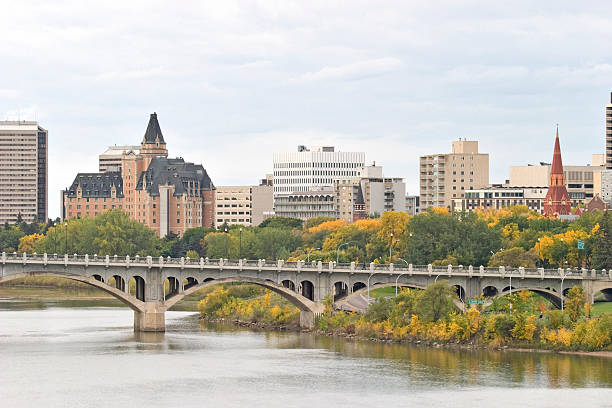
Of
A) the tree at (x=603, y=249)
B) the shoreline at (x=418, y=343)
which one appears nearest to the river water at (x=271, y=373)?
the shoreline at (x=418, y=343)

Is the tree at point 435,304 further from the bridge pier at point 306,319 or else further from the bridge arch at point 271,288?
the bridge pier at point 306,319

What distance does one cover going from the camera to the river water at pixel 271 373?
99.9 m

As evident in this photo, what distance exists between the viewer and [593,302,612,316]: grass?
5325 inches

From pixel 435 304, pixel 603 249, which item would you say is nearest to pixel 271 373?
pixel 435 304

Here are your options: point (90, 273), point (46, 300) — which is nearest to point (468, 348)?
point (90, 273)

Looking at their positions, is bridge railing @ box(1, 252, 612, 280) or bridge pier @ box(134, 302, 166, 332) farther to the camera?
bridge pier @ box(134, 302, 166, 332)

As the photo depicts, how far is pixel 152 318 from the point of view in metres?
147

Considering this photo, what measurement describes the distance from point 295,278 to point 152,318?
51.6ft

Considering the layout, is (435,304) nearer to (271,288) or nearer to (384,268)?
(384,268)

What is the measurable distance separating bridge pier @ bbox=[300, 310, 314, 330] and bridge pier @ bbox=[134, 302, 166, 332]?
48.8ft

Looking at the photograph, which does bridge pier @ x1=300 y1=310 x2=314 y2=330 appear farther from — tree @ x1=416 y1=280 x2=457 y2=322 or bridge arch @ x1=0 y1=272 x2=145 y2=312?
bridge arch @ x1=0 y1=272 x2=145 y2=312

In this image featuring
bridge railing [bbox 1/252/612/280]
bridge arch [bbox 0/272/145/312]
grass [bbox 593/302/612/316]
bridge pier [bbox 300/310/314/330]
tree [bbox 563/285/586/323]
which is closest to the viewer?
tree [bbox 563/285/586/323]

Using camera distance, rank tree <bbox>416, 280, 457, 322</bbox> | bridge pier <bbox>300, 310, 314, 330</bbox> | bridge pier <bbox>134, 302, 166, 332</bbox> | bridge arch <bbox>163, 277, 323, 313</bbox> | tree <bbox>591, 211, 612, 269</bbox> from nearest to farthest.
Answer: tree <bbox>416, 280, 457, 322</bbox> → bridge arch <bbox>163, 277, 323, 313</bbox> → bridge pier <bbox>134, 302, 166, 332</bbox> → bridge pier <bbox>300, 310, 314, 330</bbox> → tree <bbox>591, 211, 612, 269</bbox>

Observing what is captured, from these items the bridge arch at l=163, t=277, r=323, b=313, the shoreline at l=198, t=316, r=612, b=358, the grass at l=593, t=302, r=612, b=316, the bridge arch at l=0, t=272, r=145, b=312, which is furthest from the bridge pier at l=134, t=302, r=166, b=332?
the grass at l=593, t=302, r=612, b=316
